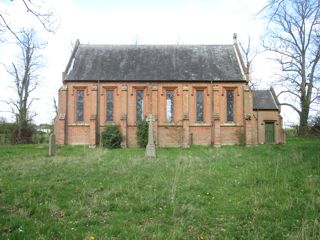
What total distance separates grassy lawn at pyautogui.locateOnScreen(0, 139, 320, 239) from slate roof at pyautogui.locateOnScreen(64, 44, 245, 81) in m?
19.1

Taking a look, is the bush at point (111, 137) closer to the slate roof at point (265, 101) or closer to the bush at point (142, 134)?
the bush at point (142, 134)

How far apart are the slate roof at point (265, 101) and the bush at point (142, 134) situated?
12.3 metres

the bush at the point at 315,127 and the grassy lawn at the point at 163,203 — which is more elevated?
the bush at the point at 315,127

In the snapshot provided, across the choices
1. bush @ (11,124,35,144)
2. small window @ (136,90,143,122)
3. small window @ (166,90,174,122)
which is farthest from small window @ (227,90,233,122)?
bush @ (11,124,35,144)

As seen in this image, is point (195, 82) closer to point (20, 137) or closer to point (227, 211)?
point (20, 137)

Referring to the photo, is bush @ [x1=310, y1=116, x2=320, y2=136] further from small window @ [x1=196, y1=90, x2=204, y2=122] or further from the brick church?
small window @ [x1=196, y1=90, x2=204, y2=122]

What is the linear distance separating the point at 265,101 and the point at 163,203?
29069mm

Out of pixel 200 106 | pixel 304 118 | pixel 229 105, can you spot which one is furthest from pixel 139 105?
pixel 304 118

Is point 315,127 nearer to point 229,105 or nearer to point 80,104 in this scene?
point 229,105

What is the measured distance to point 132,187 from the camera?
948 cm

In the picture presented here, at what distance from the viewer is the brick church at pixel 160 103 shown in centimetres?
2997

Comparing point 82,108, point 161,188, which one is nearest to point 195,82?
point 82,108

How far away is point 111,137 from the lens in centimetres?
2822

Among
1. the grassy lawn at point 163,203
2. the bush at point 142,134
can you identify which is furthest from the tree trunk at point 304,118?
the grassy lawn at point 163,203
